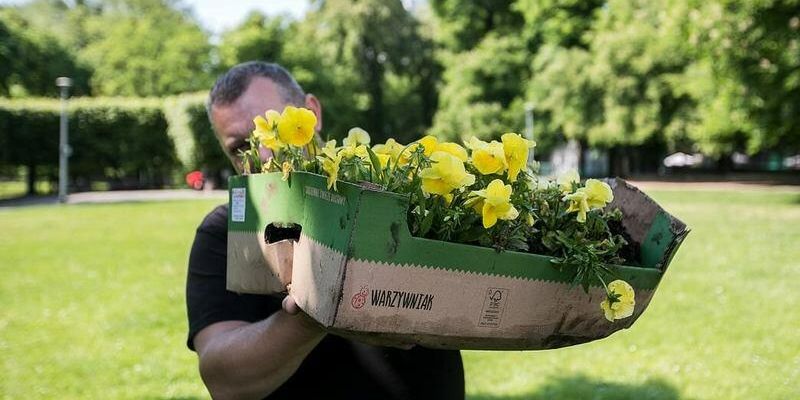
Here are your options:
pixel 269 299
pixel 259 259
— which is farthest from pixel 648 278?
pixel 269 299

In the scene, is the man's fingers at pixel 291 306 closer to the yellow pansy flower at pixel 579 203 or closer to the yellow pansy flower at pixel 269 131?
the yellow pansy flower at pixel 269 131

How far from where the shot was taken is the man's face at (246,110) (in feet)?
7.72

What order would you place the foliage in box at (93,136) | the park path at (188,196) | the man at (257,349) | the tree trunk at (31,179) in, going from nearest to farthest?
the man at (257,349), the park path at (188,196), the foliage in box at (93,136), the tree trunk at (31,179)

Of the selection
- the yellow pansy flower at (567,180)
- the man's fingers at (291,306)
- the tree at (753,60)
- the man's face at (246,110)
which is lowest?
the man's fingers at (291,306)

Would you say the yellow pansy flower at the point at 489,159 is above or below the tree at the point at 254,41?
below

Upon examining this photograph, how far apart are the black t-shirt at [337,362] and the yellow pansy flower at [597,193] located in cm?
83

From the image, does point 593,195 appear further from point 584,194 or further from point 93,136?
point 93,136

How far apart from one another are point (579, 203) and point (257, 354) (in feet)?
2.84

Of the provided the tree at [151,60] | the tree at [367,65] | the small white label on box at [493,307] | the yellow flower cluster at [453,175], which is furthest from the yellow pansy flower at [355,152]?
the tree at [151,60]

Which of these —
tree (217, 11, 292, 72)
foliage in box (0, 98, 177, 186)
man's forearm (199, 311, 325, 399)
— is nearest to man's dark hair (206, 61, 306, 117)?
man's forearm (199, 311, 325, 399)

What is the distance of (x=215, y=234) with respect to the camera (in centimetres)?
231

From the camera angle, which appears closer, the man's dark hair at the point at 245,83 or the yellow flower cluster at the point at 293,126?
the yellow flower cluster at the point at 293,126

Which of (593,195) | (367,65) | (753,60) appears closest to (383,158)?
(593,195)

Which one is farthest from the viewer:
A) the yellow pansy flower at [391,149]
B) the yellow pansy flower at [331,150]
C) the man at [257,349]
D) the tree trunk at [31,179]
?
the tree trunk at [31,179]
